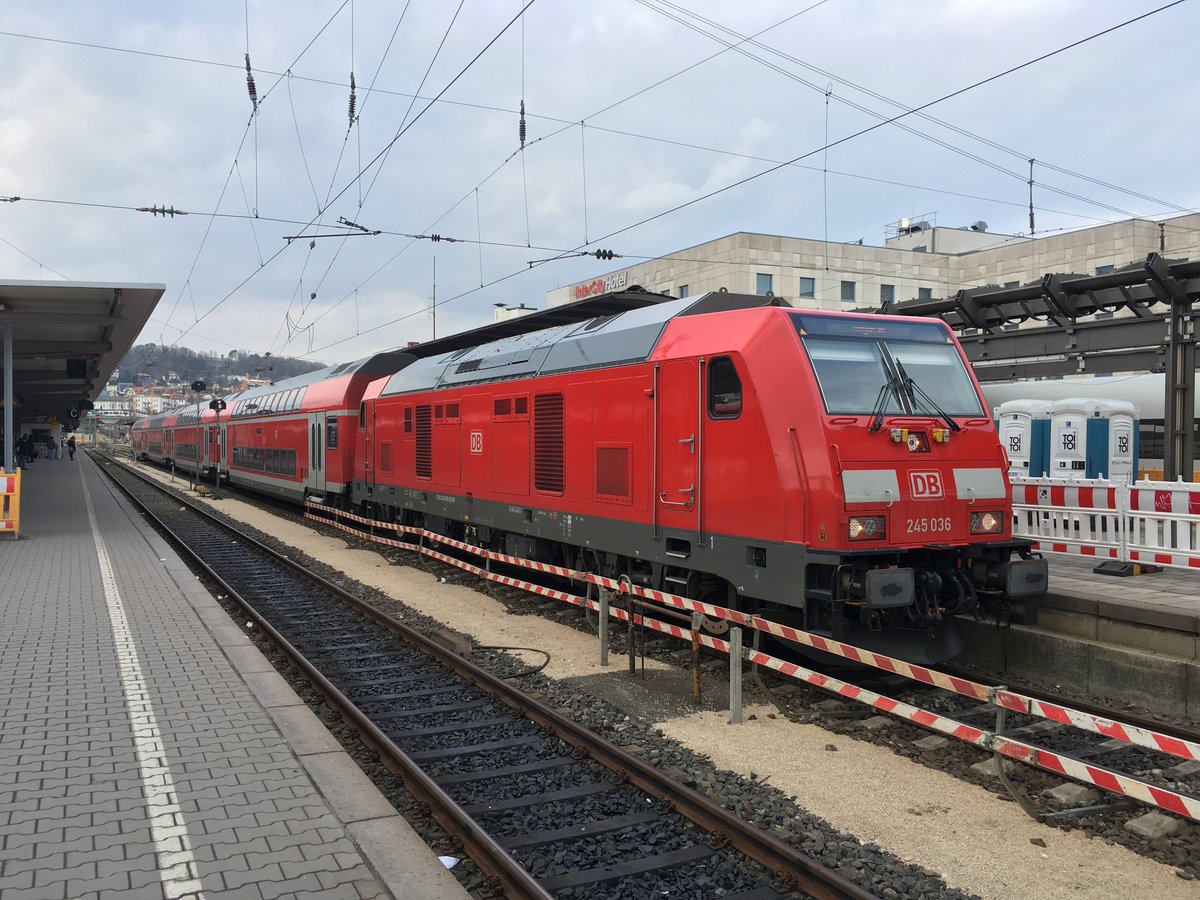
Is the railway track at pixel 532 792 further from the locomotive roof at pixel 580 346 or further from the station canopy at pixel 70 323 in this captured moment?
the station canopy at pixel 70 323

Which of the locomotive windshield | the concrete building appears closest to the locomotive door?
the locomotive windshield

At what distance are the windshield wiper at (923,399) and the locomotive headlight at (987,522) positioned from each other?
785 mm

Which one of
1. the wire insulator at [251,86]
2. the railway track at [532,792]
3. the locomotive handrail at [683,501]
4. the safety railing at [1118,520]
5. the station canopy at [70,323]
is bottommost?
the railway track at [532,792]

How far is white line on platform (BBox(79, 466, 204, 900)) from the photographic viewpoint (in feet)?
13.1

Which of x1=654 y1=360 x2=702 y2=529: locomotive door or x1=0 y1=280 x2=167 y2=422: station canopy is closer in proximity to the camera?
x1=654 y1=360 x2=702 y2=529: locomotive door

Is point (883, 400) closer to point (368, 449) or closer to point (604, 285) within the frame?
point (368, 449)

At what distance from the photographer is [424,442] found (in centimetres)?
1523

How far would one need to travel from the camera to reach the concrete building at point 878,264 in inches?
1658

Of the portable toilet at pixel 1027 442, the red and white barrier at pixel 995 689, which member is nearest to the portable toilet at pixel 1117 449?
the portable toilet at pixel 1027 442

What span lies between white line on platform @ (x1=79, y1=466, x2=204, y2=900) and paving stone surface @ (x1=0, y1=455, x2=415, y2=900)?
12 millimetres

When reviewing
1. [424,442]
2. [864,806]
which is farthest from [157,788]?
[424,442]

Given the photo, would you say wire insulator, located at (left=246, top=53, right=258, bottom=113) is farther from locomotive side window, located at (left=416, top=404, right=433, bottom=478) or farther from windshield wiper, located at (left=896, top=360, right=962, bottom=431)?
windshield wiper, located at (left=896, top=360, right=962, bottom=431)

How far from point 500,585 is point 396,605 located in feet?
6.38

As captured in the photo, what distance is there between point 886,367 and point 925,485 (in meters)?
1.16
